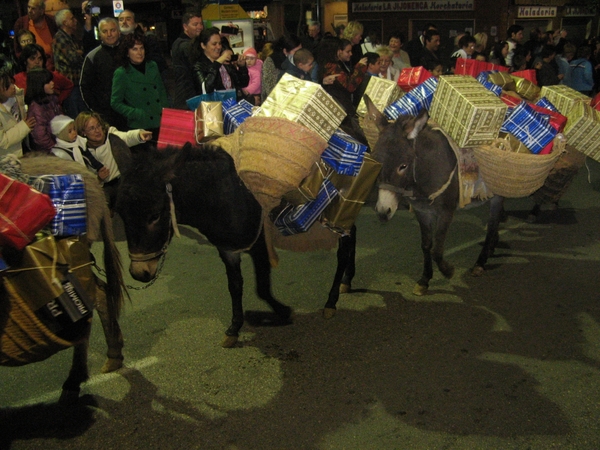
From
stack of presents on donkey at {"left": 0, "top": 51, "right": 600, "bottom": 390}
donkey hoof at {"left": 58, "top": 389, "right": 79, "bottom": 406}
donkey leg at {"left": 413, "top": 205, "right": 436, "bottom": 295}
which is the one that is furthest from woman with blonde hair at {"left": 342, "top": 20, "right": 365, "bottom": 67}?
donkey hoof at {"left": 58, "top": 389, "right": 79, "bottom": 406}

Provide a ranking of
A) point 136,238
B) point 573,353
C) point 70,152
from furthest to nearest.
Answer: point 70,152
point 573,353
point 136,238

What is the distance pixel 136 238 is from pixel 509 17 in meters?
19.6

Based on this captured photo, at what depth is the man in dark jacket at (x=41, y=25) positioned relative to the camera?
329 inches

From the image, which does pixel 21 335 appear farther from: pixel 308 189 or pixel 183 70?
pixel 183 70

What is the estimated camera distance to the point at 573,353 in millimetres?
4488

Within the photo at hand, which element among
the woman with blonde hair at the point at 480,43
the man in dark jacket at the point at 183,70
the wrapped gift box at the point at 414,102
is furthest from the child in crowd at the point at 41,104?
the woman with blonde hair at the point at 480,43

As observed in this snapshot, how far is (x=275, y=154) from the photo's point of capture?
149 inches

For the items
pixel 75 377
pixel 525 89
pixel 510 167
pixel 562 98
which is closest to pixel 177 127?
pixel 75 377

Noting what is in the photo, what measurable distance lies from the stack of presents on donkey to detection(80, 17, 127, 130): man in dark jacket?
169 centimetres

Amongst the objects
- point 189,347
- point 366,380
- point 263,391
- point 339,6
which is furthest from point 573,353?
point 339,6

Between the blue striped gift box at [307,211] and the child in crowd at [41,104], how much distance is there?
11.3 ft

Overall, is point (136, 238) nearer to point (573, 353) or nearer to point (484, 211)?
point (573, 353)

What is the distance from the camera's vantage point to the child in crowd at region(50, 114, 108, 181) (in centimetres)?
604

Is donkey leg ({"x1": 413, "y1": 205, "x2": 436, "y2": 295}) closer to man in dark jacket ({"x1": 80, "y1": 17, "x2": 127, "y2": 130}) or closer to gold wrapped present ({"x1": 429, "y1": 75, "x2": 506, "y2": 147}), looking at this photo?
gold wrapped present ({"x1": 429, "y1": 75, "x2": 506, "y2": 147})
